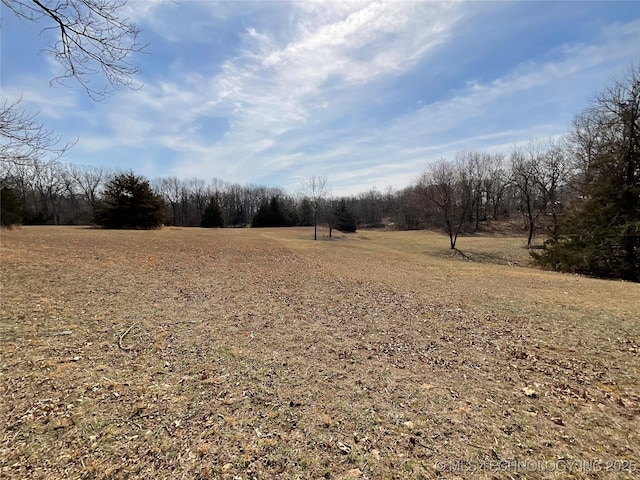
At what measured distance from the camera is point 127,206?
29812mm

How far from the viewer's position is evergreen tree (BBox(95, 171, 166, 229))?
29.8m

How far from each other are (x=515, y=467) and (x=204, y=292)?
720 cm

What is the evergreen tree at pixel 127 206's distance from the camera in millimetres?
29781

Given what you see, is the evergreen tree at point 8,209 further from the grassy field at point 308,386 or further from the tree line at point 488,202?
the grassy field at point 308,386

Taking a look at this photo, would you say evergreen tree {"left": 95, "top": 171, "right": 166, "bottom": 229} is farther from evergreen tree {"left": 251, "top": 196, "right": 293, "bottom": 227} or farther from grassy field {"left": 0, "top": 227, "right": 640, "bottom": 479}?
grassy field {"left": 0, "top": 227, "right": 640, "bottom": 479}

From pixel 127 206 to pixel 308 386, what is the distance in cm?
3303

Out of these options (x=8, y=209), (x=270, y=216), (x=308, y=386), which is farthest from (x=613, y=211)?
(x=270, y=216)

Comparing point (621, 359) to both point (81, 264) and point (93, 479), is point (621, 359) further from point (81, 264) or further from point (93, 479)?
point (81, 264)

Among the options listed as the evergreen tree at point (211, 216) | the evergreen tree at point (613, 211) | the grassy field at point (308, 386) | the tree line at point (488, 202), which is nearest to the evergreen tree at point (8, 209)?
the tree line at point (488, 202)

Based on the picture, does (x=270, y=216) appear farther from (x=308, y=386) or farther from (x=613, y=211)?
(x=308, y=386)

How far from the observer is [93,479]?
2.15 meters

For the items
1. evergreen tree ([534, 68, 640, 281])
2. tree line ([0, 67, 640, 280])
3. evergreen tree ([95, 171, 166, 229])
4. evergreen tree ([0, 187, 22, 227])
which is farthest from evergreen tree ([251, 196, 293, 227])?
evergreen tree ([534, 68, 640, 281])

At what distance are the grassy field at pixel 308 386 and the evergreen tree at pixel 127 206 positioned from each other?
82.9 feet

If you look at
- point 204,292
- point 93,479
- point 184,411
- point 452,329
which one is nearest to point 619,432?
point 452,329
